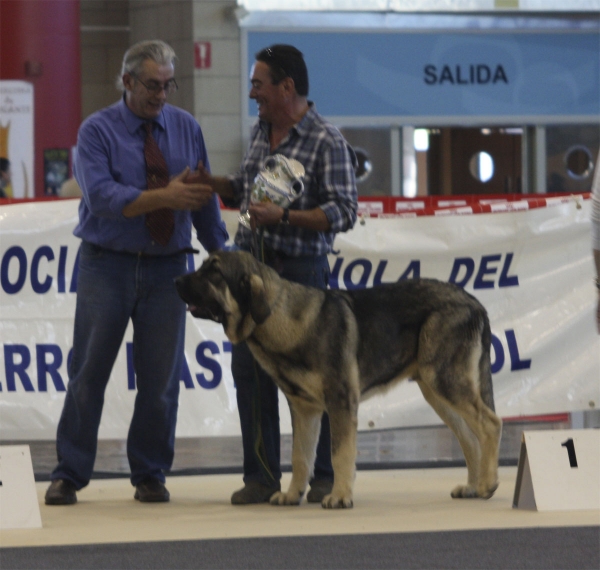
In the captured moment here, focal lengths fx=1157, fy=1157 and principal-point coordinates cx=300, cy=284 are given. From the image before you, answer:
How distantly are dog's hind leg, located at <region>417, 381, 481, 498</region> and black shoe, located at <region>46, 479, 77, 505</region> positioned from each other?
165 centimetres

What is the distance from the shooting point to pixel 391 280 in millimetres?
6852

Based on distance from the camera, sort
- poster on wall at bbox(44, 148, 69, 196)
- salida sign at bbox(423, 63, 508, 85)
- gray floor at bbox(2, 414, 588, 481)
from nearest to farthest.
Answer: gray floor at bbox(2, 414, 588, 481), poster on wall at bbox(44, 148, 69, 196), salida sign at bbox(423, 63, 508, 85)

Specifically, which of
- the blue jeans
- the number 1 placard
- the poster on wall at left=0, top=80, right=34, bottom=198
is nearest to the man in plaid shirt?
the blue jeans

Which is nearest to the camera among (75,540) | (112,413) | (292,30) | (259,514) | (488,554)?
(488,554)

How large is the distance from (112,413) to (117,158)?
6.51 ft

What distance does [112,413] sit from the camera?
6586mm

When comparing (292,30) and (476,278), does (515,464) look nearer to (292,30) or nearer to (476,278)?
(476,278)

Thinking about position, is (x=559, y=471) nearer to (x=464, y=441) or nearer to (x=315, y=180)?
(x=464, y=441)

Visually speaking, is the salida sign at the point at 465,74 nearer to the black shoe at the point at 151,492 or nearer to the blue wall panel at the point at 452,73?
the blue wall panel at the point at 452,73

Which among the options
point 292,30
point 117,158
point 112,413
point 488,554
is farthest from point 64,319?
point 292,30

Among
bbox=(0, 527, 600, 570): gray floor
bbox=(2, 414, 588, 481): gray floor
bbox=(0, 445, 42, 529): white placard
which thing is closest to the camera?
bbox=(0, 527, 600, 570): gray floor

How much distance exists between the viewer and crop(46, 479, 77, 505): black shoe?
5138 mm

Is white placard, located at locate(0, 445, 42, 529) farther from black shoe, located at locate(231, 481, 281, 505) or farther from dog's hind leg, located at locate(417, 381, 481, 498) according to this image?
dog's hind leg, located at locate(417, 381, 481, 498)

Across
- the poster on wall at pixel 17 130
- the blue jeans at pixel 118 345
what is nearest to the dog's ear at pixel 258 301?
the blue jeans at pixel 118 345
